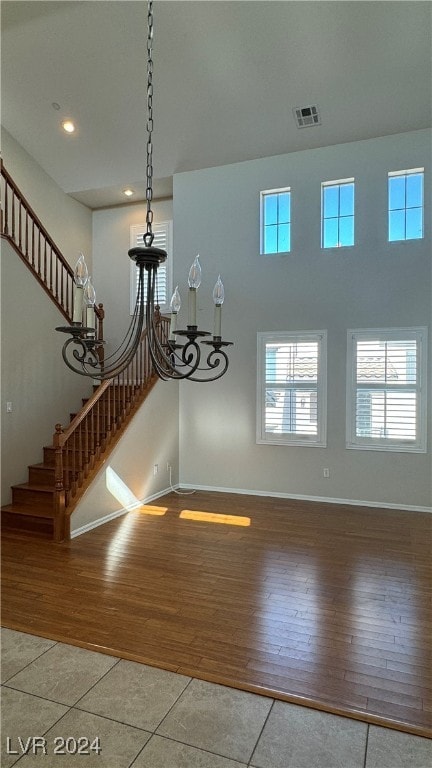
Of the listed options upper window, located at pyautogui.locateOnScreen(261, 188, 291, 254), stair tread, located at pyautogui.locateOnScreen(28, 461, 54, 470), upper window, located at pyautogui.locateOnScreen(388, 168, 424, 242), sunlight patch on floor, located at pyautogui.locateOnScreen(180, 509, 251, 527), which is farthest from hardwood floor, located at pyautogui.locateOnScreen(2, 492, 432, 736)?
upper window, located at pyautogui.locateOnScreen(261, 188, 291, 254)

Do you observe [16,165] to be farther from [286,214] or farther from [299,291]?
[299,291]

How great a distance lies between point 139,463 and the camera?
18.6ft

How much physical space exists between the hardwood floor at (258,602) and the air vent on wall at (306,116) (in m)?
4.90

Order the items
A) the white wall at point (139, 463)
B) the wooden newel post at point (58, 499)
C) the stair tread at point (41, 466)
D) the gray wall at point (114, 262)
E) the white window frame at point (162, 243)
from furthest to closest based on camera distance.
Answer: the gray wall at point (114, 262) < the white window frame at point (162, 243) < the stair tread at point (41, 466) < the white wall at point (139, 463) < the wooden newel post at point (58, 499)

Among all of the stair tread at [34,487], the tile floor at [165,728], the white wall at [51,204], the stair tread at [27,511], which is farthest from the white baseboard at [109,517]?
the white wall at [51,204]

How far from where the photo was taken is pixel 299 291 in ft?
20.0

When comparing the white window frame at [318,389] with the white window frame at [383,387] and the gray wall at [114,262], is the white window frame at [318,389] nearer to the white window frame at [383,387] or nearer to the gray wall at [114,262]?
the white window frame at [383,387]

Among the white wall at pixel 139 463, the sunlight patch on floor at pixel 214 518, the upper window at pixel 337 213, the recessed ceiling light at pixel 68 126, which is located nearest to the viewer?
the white wall at pixel 139 463

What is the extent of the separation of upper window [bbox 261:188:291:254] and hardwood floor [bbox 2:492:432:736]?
371 cm

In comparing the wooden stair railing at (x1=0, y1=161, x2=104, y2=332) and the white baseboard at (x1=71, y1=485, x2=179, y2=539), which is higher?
the wooden stair railing at (x1=0, y1=161, x2=104, y2=332)

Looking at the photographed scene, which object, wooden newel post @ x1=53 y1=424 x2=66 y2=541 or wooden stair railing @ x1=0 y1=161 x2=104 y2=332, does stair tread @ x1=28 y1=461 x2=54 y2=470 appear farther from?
wooden stair railing @ x1=0 y1=161 x2=104 y2=332

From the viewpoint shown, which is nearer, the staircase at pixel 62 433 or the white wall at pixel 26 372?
the staircase at pixel 62 433

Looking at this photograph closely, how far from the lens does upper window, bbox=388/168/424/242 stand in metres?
5.60

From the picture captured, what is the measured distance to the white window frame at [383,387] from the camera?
550 centimetres
